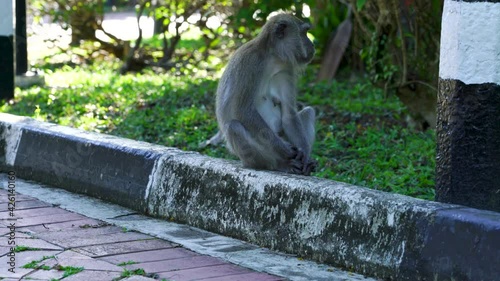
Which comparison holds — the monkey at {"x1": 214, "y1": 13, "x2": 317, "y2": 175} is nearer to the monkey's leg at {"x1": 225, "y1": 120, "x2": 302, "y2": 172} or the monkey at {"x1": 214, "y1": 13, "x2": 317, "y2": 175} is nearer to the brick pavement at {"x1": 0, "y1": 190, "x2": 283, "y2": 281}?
the monkey's leg at {"x1": 225, "y1": 120, "x2": 302, "y2": 172}

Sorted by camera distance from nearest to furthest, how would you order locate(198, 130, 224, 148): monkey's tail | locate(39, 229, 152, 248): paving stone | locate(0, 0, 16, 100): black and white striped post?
locate(39, 229, 152, 248): paving stone < locate(198, 130, 224, 148): monkey's tail < locate(0, 0, 16, 100): black and white striped post

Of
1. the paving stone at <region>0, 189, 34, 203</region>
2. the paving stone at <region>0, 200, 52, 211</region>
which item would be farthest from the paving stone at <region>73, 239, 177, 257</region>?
the paving stone at <region>0, 189, 34, 203</region>

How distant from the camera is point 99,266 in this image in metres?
4.47

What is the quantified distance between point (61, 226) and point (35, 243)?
1.48 feet

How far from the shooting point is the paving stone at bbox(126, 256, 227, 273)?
4.48 metres

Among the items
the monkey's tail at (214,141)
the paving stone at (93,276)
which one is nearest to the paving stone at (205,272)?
the paving stone at (93,276)

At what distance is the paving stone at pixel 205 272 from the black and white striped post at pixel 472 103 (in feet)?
3.55

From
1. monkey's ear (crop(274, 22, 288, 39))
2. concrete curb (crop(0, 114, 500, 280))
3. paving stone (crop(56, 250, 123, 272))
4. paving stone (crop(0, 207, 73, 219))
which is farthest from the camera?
monkey's ear (crop(274, 22, 288, 39))

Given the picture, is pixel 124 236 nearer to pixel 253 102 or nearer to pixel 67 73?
pixel 253 102

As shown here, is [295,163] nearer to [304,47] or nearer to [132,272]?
[304,47]

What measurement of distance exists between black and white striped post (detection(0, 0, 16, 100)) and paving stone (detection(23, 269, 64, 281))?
5.63 metres

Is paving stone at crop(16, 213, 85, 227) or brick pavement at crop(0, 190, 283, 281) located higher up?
paving stone at crop(16, 213, 85, 227)

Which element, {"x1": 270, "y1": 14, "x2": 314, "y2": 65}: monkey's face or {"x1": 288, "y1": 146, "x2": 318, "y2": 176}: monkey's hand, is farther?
{"x1": 270, "y1": 14, "x2": 314, "y2": 65}: monkey's face

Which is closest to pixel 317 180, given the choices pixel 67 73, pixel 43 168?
pixel 43 168
